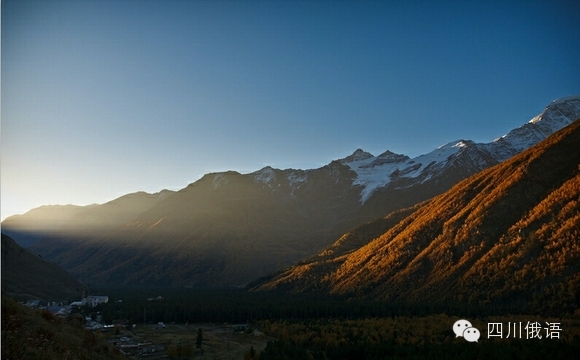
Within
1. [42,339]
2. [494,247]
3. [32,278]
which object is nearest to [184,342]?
[42,339]

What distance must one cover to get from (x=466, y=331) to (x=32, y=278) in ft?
502

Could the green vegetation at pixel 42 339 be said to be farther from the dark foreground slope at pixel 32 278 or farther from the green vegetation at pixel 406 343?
the dark foreground slope at pixel 32 278

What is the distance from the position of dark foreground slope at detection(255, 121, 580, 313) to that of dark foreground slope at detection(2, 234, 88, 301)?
90875mm

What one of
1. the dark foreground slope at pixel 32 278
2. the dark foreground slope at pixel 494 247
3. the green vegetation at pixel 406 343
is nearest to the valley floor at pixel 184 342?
the green vegetation at pixel 406 343

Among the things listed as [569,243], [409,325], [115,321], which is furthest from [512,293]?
[115,321]

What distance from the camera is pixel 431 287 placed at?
91438 millimetres

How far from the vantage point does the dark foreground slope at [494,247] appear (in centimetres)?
6975

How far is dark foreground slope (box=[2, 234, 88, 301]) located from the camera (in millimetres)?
129375

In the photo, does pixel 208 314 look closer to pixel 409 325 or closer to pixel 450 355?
pixel 409 325

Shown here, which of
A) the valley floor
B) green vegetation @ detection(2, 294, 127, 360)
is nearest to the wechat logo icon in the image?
the valley floor

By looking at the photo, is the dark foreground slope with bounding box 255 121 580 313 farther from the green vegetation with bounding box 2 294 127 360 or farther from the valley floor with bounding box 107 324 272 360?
the green vegetation with bounding box 2 294 127 360

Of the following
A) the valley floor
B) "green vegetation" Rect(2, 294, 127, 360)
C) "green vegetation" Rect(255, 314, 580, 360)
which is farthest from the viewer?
the valley floor

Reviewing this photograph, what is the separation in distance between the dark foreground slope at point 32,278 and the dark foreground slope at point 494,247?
9087 cm

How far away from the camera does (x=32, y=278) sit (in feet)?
470
